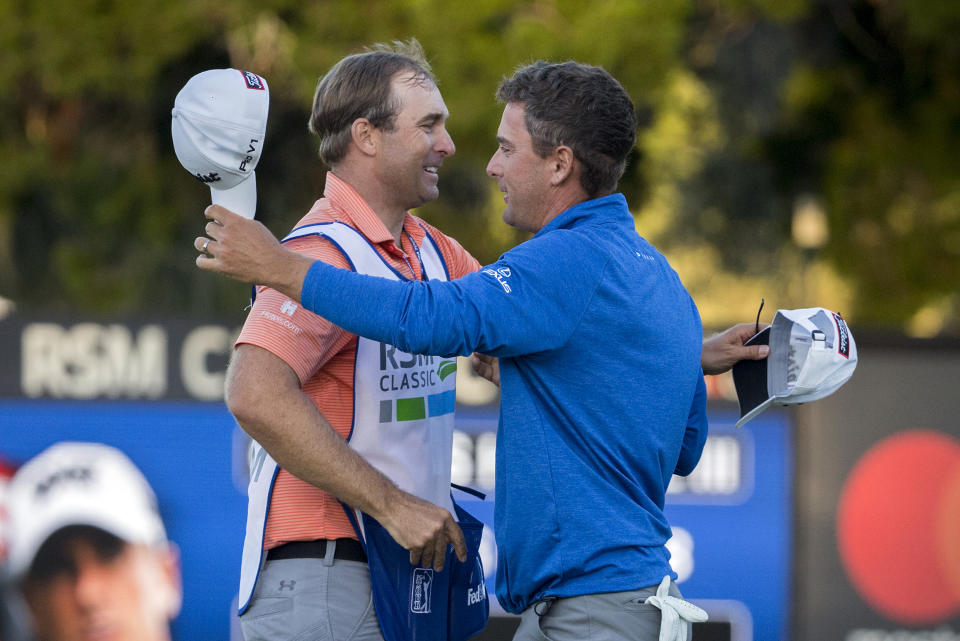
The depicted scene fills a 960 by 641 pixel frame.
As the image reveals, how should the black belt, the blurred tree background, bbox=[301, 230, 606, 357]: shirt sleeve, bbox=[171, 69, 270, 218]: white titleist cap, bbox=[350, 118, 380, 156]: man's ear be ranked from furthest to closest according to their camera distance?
1. the blurred tree background
2. bbox=[350, 118, 380, 156]: man's ear
3. the black belt
4. bbox=[171, 69, 270, 218]: white titleist cap
5. bbox=[301, 230, 606, 357]: shirt sleeve

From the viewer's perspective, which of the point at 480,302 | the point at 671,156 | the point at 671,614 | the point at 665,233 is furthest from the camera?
the point at 665,233

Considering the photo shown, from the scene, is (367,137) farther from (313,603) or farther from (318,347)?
(313,603)

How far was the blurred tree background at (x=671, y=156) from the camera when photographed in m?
8.76

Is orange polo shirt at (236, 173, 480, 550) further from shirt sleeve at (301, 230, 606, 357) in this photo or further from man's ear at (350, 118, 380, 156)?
shirt sleeve at (301, 230, 606, 357)

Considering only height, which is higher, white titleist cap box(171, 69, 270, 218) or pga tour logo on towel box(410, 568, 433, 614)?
white titleist cap box(171, 69, 270, 218)

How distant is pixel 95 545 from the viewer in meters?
5.09

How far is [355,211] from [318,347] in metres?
0.38

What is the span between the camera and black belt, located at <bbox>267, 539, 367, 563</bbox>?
2.67m

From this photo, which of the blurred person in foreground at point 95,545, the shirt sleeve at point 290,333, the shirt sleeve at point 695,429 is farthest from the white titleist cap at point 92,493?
the shirt sleeve at point 695,429

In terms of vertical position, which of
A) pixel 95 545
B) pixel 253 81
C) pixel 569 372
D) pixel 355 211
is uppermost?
pixel 253 81

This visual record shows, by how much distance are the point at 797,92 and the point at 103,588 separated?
23.8ft

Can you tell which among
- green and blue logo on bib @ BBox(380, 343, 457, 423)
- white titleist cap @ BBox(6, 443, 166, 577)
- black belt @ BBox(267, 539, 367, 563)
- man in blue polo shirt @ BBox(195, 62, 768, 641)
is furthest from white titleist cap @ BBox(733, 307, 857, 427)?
white titleist cap @ BBox(6, 443, 166, 577)

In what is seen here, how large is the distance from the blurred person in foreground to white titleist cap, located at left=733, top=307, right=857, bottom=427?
2967 mm

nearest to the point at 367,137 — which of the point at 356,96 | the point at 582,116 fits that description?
the point at 356,96
